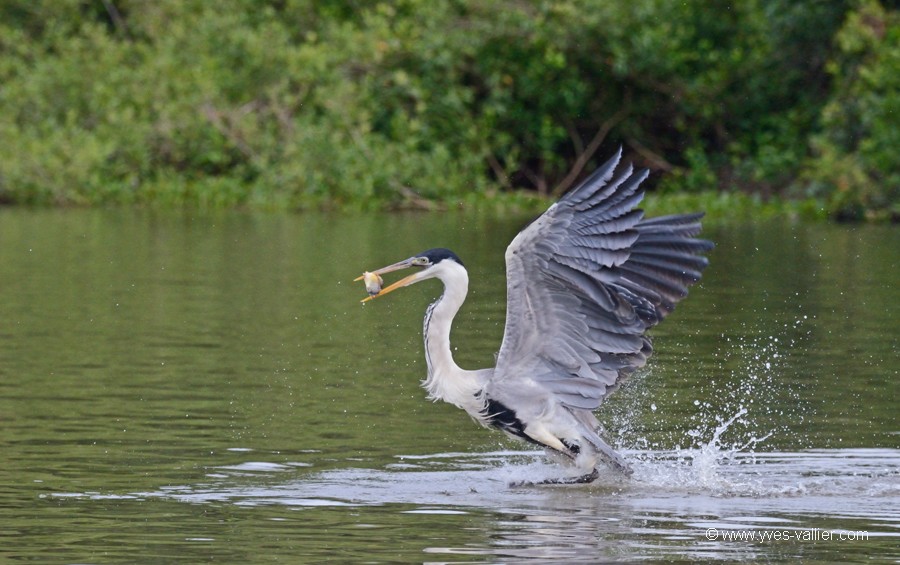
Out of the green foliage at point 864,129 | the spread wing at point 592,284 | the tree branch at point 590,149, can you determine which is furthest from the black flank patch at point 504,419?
the tree branch at point 590,149

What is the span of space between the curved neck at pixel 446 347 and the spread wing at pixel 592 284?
0.53 ft

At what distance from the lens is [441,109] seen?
29250mm

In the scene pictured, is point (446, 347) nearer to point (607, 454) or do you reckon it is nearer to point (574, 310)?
point (574, 310)

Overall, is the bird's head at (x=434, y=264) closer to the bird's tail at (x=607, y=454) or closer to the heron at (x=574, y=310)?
the heron at (x=574, y=310)

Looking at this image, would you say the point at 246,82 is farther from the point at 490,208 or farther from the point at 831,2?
the point at 831,2

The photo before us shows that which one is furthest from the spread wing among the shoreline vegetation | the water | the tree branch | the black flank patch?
the tree branch

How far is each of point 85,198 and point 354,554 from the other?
2408 cm

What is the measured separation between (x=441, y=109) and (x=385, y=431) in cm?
2037

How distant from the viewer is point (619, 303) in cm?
781

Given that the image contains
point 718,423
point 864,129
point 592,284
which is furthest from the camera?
point 864,129

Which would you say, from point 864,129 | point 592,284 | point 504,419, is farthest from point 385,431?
point 864,129

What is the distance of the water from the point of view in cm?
673

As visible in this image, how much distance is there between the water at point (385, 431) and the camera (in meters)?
6.73

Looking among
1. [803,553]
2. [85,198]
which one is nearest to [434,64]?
[85,198]
